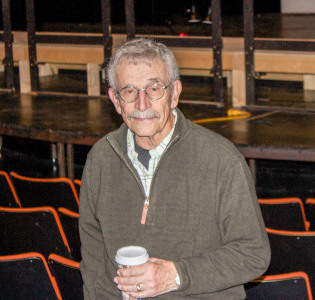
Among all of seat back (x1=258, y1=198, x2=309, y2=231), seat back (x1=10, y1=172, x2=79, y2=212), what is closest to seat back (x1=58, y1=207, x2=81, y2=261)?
seat back (x1=10, y1=172, x2=79, y2=212)

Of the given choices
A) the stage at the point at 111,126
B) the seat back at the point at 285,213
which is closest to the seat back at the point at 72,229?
the seat back at the point at 285,213

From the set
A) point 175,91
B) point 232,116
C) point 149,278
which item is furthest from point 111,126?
point 149,278

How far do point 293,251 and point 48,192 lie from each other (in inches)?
59.9

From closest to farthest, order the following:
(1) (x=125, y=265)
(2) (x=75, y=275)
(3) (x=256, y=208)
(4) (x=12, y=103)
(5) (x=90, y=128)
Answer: (1) (x=125, y=265)
(3) (x=256, y=208)
(2) (x=75, y=275)
(5) (x=90, y=128)
(4) (x=12, y=103)

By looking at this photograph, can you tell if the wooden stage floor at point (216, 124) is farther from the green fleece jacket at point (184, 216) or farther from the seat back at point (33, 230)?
the green fleece jacket at point (184, 216)

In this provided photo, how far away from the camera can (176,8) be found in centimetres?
1593

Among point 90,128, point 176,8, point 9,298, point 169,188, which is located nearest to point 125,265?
point 169,188

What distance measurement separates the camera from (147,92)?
1908 mm

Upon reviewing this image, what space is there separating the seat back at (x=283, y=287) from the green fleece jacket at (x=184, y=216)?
20cm

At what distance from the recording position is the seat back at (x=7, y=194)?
3609mm

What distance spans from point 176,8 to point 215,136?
14.4 metres

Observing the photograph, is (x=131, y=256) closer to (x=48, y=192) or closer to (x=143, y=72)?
(x=143, y=72)

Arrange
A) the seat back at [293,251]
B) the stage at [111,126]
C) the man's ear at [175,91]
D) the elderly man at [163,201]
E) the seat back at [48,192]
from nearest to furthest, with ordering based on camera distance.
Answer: the elderly man at [163,201]
the man's ear at [175,91]
the seat back at [293,251]
the seat back at [48,192]
the stage at [111,126]

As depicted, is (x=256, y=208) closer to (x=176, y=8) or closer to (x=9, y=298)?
(x=9, y=298)
